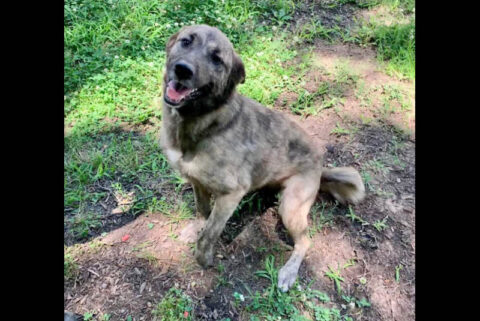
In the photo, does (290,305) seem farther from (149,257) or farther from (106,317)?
(106,317)

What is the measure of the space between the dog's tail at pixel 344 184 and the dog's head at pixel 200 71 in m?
1.38

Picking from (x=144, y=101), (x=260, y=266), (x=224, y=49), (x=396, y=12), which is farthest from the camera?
(x=396, y=12)

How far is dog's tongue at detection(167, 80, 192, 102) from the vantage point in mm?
2668

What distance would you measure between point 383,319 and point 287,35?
13.1ft

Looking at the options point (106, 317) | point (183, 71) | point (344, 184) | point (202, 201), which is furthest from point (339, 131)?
point (106, 317)

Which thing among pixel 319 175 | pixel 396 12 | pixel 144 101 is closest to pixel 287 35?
pixel 396 12

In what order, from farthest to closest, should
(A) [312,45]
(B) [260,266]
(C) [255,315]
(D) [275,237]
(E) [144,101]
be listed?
(A) [312,45], (E) [144,101], (D) [275,237], (B) [260,266], (C) [255,315]

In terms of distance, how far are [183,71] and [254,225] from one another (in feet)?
5.66

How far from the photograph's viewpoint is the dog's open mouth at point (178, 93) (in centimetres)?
266

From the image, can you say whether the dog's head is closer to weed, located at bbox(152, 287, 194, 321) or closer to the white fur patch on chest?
the white fur patch on chest

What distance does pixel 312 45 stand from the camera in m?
5.56

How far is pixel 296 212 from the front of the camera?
3354 mm

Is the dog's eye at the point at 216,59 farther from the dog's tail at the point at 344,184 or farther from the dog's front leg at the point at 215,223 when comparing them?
the dog's tail at the point at 344,184

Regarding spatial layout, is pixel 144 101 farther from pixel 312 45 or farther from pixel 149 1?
pixel 312 45
